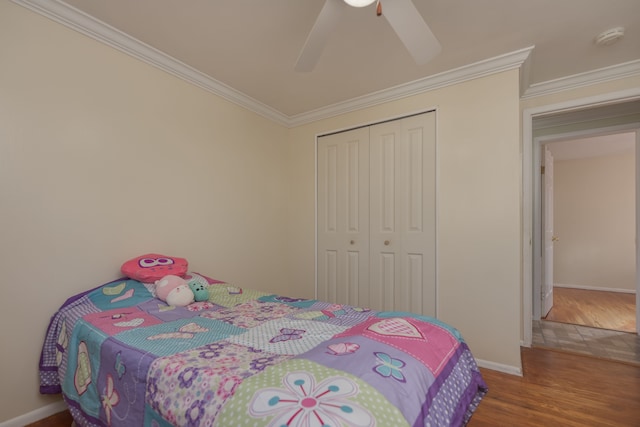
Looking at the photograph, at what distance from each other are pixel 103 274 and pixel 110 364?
948mm

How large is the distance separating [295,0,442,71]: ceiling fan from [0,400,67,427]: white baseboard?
252 centimetres

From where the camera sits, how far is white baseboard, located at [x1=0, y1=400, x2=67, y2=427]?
63.9 inches

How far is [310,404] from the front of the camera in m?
0.77

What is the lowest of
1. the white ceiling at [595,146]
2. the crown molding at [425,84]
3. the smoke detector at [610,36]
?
the white ceiling at [595,146]

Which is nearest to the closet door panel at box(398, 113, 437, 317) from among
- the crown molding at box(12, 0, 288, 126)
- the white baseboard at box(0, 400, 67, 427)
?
the crown molding at box(12, 0, 288, 126)

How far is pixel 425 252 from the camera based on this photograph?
2641 millimetres

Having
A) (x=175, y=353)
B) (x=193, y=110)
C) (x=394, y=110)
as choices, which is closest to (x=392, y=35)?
(x=394, y=110)

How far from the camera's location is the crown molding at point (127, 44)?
1.75 m

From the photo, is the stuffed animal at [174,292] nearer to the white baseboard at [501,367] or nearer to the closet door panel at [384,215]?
the closet door panel at [384,215]

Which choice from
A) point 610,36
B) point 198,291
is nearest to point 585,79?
point 610,36

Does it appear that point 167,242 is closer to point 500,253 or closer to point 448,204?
point 448,204

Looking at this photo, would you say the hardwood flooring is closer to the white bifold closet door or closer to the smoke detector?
the white bifold closet door

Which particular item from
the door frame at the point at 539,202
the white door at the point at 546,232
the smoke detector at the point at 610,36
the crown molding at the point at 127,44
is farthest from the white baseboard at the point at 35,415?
the white door at the point at 546,232

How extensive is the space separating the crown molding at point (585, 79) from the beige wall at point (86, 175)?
286 centimetres
